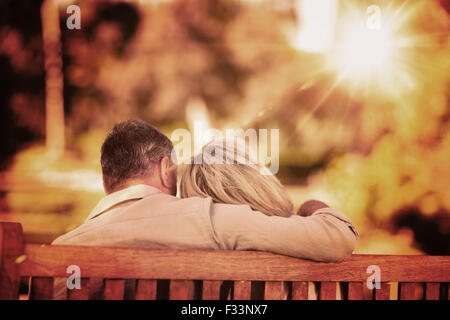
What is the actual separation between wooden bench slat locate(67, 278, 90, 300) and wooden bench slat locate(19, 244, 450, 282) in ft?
0.11

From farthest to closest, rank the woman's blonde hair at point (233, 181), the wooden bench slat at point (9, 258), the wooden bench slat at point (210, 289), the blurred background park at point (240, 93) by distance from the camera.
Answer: the blurred background park at point (240, 93) → the woman's blonde hair at point (233, 181) → the wooden bench slat at point (210, 289) → the wooden bench slat at point (9, 258)

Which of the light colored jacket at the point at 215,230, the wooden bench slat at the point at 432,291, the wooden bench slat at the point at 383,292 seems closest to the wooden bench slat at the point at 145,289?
the light colored jacket at the point at 215,230

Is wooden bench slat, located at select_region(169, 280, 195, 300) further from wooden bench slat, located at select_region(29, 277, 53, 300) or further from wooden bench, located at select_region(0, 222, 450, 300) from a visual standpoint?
wooden bench slat, located at select_region(29, 277, 53, 300)

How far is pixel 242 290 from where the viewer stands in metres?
1.23

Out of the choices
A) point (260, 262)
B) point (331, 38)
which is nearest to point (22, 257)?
point (260, 262)

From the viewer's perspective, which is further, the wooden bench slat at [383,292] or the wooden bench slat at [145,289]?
the wooden bench slat at [383,292]

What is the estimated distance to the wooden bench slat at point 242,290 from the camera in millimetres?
1228

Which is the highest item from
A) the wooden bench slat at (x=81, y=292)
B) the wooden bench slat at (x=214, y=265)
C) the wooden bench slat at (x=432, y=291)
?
the wooden bench slat at (x=214, y=265)

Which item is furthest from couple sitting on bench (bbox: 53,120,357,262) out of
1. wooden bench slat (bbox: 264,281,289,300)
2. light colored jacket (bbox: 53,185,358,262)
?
wooden bench slat (bbox: 264,281,289,300)

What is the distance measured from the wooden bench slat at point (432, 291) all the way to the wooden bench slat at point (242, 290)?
0.55 m

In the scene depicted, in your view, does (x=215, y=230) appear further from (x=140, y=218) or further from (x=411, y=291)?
(x=411, y=291)

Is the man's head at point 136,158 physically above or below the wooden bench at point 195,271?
above

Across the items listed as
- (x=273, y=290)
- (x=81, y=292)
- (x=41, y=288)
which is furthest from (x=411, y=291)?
(x=41, y=288)

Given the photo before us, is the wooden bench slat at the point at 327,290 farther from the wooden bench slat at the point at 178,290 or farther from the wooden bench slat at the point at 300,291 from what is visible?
the wooden bench slat at the point at 178,290
